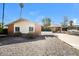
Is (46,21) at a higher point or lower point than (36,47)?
higher

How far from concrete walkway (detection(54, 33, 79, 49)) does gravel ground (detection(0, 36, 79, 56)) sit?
7 cm

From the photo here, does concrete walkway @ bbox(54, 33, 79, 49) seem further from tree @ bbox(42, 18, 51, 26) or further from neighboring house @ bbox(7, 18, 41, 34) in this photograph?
neighboring house @ bbox(7, 18, 41, 34)

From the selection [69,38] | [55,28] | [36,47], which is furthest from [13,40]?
[69,38]

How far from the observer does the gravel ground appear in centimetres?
661

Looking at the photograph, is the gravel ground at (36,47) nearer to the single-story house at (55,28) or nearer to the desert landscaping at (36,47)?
the desert landscaping at (36,47)

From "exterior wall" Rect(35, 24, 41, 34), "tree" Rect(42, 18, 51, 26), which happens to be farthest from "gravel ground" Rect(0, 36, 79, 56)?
"tree" Rect(42, 18, 51, 26)

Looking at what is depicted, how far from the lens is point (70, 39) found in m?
6.68

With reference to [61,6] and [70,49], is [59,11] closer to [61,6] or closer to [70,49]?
[61,6]

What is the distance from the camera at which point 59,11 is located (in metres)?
6.70

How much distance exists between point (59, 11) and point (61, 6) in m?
0.12

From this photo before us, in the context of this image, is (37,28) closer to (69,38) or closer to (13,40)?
(13,40)

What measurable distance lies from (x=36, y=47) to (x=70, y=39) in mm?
636

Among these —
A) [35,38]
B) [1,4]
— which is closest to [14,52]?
[35,38]

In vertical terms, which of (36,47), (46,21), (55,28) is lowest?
(36,47)
